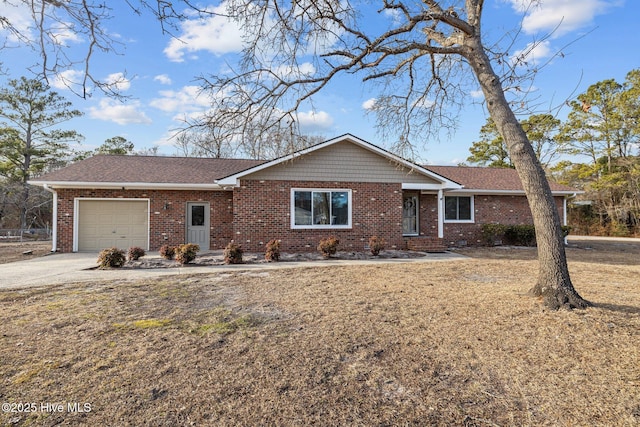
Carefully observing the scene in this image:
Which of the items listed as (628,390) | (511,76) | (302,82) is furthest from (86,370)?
(511,76)

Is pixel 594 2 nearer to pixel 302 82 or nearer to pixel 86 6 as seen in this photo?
pixel 302 82

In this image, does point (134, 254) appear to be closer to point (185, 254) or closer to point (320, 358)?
point (185, 254)

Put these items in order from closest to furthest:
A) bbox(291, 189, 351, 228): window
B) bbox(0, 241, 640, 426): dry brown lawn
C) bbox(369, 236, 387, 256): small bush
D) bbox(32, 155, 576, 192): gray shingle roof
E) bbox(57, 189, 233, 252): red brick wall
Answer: bbox(0, 241, 640, 426): dry brown lawn < bbox(369, 236, 387, 256): small bush < bbox(291, 189, 351, 228): window < bbox(57, 189, 233, 252): red brick wall < bbox(32, 155, 576, 192): gray shingle roof

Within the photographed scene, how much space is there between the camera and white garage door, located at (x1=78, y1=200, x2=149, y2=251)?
42.0ft

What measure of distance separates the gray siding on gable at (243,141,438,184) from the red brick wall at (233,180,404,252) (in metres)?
0.22

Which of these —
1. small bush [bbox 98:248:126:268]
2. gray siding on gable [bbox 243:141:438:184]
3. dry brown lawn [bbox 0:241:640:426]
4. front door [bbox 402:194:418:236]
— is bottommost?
dry brown lawn [bbox 0:241:640:426]

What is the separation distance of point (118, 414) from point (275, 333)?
1824 mm

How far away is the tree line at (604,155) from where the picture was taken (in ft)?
80.8

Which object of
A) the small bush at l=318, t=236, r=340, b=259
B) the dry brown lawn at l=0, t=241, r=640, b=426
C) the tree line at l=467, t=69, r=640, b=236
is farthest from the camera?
the tree line at l=467, t=69, r=640, b=236

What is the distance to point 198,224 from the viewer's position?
13.4m

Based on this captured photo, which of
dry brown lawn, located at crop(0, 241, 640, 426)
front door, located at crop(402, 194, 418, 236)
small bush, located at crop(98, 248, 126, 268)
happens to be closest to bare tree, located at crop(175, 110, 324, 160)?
dry brown lawn, located at crop(0, 241, 640, 426)

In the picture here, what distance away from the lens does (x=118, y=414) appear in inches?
95.5

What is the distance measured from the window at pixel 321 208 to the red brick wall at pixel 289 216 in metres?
0.19

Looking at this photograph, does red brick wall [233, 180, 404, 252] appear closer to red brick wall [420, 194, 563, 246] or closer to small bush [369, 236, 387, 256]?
small bush [369, 236, 387, 256]
